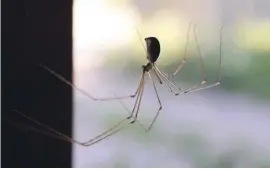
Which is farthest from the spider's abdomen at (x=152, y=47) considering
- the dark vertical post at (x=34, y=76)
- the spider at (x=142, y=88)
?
the dark vertical post at (x=34, y=76)

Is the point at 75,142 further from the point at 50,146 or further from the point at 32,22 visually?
the point at 32,22

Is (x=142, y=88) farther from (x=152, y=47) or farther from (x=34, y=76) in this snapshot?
(x=34, y=76)

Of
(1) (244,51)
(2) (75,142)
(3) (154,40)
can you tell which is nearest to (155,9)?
(3) (154,40)

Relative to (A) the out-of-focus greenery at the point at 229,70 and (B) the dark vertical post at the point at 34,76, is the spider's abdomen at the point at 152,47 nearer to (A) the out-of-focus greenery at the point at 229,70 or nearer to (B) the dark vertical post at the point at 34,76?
(A) the out-of-focus greenery at the point at 229,70

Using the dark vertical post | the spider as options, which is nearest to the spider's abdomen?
the spider

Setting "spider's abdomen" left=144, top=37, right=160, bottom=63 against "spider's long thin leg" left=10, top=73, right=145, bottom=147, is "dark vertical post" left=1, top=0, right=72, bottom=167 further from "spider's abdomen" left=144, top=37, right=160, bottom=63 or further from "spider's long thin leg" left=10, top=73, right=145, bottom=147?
"spider's abdomen" left=144, top=37, right=160, bottom=63

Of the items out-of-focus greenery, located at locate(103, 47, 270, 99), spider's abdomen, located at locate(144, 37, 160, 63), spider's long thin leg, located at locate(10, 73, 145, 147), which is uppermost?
spider's abdomen, located at locate(144, 37, 160, 63)
